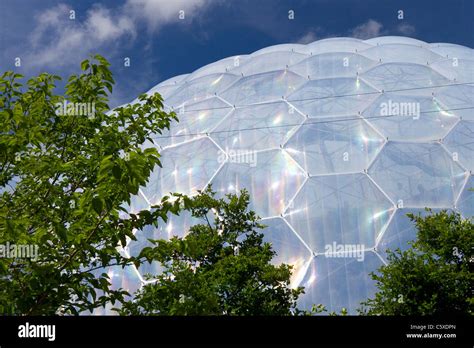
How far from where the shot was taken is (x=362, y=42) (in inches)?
840

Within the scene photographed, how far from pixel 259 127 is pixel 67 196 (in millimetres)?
10061

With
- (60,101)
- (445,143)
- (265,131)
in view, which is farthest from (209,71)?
(60,101)

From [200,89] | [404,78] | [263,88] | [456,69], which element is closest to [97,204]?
[263,88]

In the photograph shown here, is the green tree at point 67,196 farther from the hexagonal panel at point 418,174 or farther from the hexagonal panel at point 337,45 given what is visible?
the hexagonal panel at point 337,45

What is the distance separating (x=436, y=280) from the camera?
899cm

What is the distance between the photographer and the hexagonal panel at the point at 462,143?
13.1 meters

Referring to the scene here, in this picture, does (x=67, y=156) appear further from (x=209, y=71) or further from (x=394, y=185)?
(x=209, y=71)

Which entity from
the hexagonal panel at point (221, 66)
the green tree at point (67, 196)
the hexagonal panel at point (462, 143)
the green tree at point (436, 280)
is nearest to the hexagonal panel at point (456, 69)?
the hexagonal panel at point (462, 143)

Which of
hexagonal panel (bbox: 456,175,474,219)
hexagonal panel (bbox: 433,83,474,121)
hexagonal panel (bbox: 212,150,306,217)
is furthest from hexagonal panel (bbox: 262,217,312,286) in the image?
hexagonal panel (bbox: 433,83,474,121)

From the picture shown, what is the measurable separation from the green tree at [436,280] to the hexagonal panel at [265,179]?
12.4 feet

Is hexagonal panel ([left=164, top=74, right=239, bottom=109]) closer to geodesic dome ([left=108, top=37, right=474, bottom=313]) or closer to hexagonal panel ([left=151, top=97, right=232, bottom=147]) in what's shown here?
geodesic dome ([left=108, top=37, right=474, bottom=313])

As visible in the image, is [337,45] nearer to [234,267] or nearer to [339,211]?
[339,211]

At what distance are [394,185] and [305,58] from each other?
781cm

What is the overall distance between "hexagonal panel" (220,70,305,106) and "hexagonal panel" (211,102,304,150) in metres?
0.65
